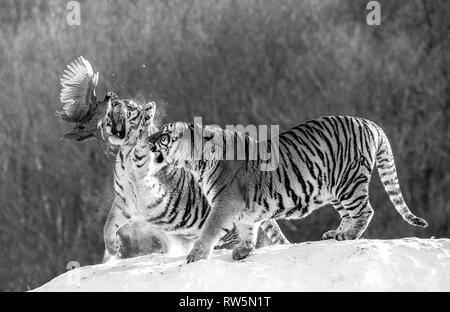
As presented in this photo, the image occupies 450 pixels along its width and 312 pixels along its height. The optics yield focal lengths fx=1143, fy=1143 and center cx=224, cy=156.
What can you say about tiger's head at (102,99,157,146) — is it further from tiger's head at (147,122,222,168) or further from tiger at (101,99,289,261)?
tiger's head at (147,122,222,168)

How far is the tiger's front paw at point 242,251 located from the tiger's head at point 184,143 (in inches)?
27.9

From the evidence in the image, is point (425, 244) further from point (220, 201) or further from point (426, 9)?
point (426, 9)

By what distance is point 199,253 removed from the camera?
843 centimetres

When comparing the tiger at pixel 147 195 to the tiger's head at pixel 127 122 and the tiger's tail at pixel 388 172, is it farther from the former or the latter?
the tiger's tail at pixel 388 172

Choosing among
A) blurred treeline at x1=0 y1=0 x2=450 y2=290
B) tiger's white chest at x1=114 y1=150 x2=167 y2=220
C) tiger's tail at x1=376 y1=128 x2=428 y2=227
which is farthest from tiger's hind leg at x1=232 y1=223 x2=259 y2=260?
blurred treeline at x1=0 y1=0 x2=450 y2=290

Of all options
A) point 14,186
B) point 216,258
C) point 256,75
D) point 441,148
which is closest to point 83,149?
point 14,186

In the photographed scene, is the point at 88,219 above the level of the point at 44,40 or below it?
below

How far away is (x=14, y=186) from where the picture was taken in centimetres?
2583

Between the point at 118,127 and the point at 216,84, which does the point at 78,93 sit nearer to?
the point at 118,127

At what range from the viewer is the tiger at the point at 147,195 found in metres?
9.35

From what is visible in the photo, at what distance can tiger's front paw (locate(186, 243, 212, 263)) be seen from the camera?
841 cm

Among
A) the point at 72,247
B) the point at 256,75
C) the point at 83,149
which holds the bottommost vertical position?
the point at 72,247
